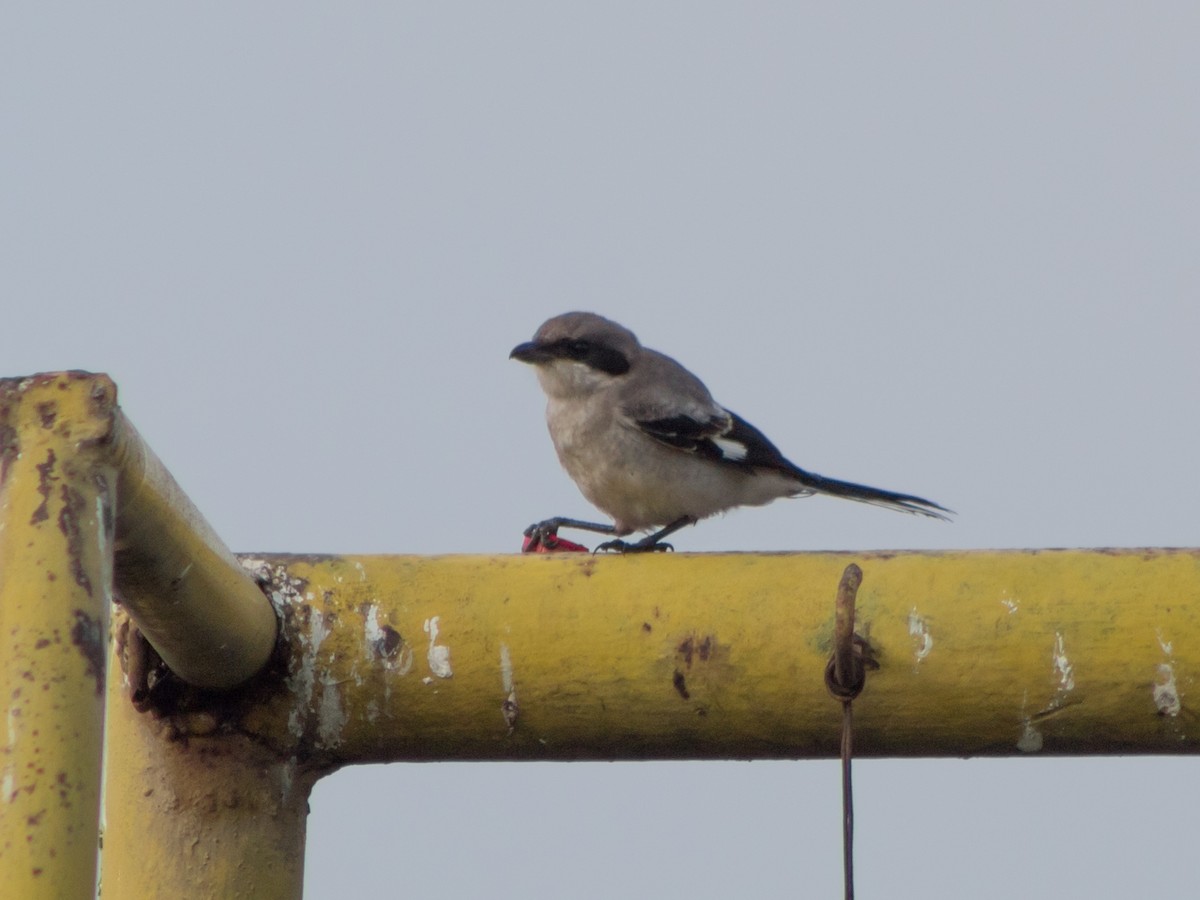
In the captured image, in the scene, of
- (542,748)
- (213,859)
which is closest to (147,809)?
(213,859)

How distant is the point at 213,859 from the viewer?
2.95 metres

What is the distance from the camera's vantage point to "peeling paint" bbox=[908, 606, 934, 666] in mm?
2893

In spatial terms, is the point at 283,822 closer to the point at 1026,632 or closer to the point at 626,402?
the point at 1026,632

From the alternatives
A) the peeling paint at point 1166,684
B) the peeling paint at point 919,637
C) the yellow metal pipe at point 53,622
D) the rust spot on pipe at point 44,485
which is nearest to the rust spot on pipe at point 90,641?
the yellow metal pipe at point 53,622

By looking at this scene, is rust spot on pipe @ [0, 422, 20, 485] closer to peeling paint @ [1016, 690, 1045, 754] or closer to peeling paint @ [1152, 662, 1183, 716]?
peeling paint @ [1016, 690, 1045, 754]

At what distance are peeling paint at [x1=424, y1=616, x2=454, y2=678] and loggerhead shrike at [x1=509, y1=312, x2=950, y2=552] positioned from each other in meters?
1.57

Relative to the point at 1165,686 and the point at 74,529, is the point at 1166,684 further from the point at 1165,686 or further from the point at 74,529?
the point at 74,529

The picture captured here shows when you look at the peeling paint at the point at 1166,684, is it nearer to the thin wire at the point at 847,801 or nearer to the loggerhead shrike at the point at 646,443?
the thin wire at the point at 847,801

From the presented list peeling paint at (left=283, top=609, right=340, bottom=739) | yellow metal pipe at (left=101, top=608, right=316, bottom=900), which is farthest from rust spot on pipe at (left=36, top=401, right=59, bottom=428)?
peeling paint at (left=283, top=609, right=340, bottom=739)

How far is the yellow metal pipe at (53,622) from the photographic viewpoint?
1864 millimetres

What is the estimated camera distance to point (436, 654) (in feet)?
9.93

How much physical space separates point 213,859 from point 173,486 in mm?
747

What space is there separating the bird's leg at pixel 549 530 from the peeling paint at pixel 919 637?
34.1 inches

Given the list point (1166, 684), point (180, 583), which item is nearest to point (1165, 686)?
point (1166, 684)
